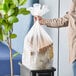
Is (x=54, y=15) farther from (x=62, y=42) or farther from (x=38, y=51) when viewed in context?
(x=38, y=51)

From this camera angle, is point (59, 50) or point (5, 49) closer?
point (59, 50)

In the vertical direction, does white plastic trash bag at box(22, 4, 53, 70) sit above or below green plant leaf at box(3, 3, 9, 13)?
below

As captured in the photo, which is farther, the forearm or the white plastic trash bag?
the forearm

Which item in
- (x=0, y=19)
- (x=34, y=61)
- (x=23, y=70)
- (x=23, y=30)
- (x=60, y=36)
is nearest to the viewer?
(x=0, y=19)

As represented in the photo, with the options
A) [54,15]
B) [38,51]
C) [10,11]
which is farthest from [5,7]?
[54,15]

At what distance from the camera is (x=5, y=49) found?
87.1 inches

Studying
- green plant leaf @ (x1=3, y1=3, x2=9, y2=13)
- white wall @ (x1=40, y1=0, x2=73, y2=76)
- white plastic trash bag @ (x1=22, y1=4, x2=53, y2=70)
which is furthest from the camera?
white wall @ (x1=40, y1=0, x2=73, y2=76)

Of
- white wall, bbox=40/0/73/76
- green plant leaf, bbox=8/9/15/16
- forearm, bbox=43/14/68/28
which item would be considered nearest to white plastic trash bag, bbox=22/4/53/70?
forearm, bbox=43/14/68/28

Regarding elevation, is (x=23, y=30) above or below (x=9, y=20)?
below

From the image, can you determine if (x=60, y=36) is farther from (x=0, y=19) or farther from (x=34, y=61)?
(x=0, y=19)

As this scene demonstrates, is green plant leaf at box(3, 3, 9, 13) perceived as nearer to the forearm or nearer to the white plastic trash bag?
the white plastic trash bag

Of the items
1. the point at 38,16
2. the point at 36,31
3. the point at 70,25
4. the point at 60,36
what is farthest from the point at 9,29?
the point at 60,36

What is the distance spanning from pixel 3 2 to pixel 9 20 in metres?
0.11

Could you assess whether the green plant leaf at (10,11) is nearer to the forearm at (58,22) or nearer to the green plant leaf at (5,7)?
the green plant leaf at (5,7)
